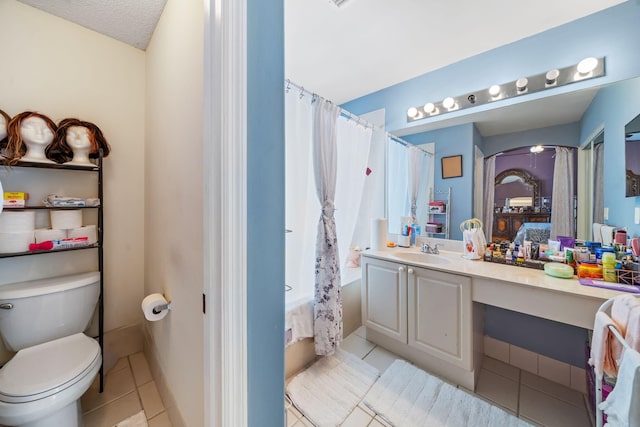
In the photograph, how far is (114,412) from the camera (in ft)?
4.17

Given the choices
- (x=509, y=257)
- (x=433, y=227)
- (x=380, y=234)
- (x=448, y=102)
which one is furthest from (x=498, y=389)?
(x=448, y=102)

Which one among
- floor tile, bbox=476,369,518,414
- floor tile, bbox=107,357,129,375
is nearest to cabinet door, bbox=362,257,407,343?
floor tile, bbox=476,369,518,414

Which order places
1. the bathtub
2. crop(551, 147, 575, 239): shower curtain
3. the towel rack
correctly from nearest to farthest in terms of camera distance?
the towel rack, crop(551, 147, 575, 239): shower curtain, the bathtub

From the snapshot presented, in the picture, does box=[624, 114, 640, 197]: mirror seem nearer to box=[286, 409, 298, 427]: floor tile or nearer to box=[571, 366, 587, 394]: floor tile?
box=[571, 366, 587, 394]: floor tile

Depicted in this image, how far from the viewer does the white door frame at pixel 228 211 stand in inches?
24.7

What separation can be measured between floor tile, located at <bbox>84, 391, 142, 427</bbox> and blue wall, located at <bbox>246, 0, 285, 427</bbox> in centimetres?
113

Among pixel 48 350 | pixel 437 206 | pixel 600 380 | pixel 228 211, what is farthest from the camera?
pixel 437 206

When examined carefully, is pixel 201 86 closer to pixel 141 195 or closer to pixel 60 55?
pixel 141 195

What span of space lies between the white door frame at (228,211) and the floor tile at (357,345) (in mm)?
1396

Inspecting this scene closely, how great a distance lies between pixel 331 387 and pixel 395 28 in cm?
247

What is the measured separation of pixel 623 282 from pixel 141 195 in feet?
10.2

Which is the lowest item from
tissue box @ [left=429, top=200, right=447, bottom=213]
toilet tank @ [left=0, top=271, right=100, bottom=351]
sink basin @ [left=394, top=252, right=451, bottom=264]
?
toilet tank @ [left=0, top=271, right=100, bottom=351]

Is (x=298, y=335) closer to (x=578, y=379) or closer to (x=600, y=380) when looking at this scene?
(x=600, y=380)

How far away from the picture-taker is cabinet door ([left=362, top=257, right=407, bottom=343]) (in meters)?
1.74
